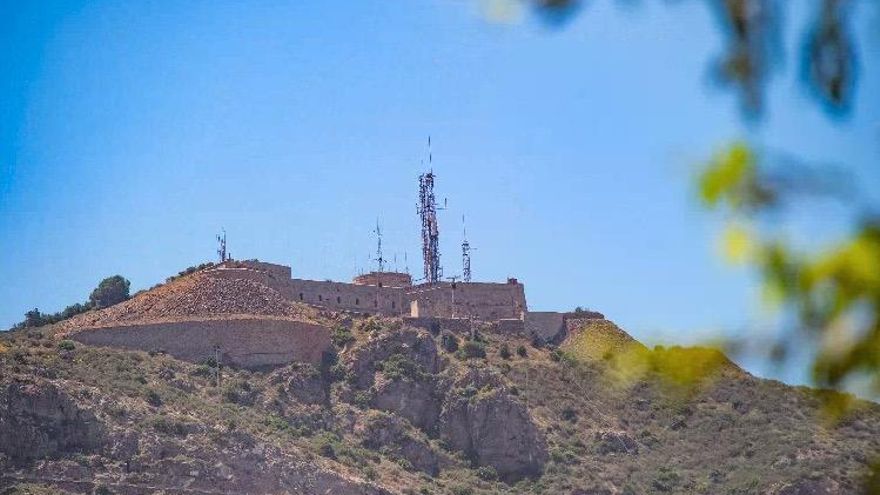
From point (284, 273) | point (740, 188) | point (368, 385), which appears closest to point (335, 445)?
point (368, 385)

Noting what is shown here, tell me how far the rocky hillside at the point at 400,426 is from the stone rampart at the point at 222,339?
32.3 inches

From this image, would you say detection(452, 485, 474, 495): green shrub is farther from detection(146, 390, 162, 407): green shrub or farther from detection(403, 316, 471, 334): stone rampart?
detection(146, 390, 162, 407): green shrub

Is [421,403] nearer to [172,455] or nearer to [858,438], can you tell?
[172,455]

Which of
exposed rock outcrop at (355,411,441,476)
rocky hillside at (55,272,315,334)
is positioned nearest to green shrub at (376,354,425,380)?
exposed rock outcrop at (355,411,441,476)

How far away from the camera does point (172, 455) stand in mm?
51812

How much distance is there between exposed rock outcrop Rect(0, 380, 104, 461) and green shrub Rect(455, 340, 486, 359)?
18703mm

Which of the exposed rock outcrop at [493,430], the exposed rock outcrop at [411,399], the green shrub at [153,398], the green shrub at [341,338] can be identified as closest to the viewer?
the green shrub at [153,398]

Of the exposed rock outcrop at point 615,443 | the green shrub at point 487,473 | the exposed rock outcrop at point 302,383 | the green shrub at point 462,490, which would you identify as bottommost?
the green shrub at point 462,490

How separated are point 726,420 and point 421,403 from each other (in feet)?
46.1

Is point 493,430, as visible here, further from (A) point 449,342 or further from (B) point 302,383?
(B) point 302,383

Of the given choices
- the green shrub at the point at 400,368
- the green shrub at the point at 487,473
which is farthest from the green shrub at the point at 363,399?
the green shrub at the point at 487,473

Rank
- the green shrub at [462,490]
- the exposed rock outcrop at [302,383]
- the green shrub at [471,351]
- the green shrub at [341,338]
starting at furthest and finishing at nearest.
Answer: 1. the green shrub at [471,351]
2. the green shrub at [341,338]
3. the exposed rock outcrop at [302,383]
4. the green shrub at [462,490]

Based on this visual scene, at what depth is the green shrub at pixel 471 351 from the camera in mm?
65812

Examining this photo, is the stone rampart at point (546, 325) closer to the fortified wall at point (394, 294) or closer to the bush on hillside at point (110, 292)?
the fortified wall at point (394, 294)
